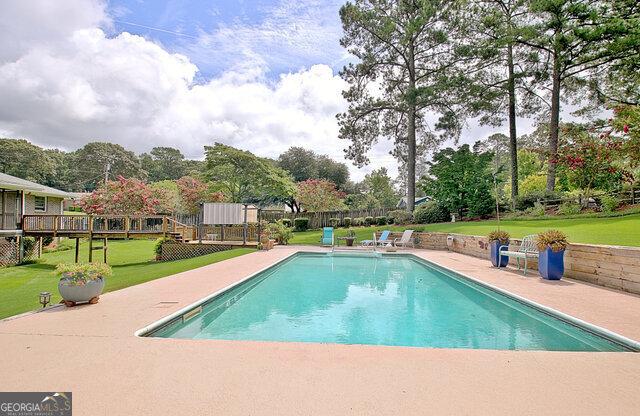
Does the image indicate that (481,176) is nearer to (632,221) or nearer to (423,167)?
(632,221)

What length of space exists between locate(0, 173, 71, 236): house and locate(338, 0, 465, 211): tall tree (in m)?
16.9

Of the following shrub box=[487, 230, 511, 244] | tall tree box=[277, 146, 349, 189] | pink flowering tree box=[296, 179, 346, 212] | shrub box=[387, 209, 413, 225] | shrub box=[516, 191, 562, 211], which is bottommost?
shrub box=[487, 230, 511, 244]

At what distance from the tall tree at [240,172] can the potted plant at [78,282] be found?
17099mm

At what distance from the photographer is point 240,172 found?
23.0m

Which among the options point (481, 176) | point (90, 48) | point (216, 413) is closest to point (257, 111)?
point (90, 48)

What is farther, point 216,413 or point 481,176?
point 481,176

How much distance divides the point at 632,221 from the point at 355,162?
14791mm

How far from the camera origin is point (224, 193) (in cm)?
2555

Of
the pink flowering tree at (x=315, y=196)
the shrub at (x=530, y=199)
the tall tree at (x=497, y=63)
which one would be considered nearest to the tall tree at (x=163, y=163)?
the pink flowering tree at (x=315, y=196)

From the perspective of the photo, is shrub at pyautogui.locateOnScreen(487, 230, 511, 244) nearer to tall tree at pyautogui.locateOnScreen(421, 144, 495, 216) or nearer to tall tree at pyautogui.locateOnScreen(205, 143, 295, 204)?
tall tree at pyautogui.locateOnScreen(421, 144, 495, 216)

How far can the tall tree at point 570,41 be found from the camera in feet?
50.0

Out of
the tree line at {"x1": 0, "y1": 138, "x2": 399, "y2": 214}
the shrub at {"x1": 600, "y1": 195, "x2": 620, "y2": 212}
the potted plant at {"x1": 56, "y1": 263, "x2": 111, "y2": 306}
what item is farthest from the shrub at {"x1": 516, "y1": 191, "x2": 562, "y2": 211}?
the potted plant at {"x1": 56, "y1": 263, "x2": 111, "y2": 306}

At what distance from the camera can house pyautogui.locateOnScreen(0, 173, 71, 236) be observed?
14922 millimetres

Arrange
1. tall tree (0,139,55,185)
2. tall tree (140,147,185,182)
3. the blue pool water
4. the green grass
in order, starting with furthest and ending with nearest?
1. tall tree (140,147,185,182)
2. tall tree (0,139,55,185)
3. the green grass
4. the blue pool water
